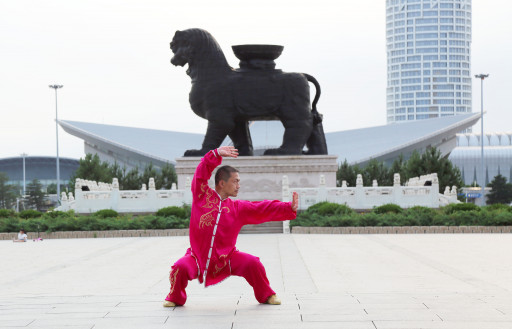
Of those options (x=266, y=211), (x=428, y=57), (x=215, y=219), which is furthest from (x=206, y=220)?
(x=428, y=57)

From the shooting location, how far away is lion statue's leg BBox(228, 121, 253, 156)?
2591 centimetres

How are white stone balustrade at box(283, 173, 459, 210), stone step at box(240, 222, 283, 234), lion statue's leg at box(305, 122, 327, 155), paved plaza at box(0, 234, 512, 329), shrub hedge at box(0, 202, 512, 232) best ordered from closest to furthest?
paved plaza at box(0, 234, 512, 329), shrub hedge at box(0, 202, 512, 232), stone step at box(240, 222, 283, 234), white stone balustrade at box(283, 173, 459, 210), lion statue's leg at box(305, 122, 327, 155)

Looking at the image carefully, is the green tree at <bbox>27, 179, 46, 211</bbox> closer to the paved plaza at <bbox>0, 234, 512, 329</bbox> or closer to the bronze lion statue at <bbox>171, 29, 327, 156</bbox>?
the bronze lion statue at <bbox>171, 29, 327, 156</bbox>

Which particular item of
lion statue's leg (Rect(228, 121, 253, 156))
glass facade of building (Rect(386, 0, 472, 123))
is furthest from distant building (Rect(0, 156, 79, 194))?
glass facade of building (Rect(386, 0, 472, 123))

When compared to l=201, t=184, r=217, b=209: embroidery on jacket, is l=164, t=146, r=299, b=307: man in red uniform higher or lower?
lower

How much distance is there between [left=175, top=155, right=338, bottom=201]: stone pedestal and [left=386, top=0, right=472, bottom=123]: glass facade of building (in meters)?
121

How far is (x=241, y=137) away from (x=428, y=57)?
122928 millimetres

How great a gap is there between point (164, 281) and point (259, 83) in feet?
54.1

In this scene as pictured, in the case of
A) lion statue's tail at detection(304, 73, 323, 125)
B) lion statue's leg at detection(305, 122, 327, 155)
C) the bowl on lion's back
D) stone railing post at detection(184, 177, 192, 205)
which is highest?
the bowl on lion's back

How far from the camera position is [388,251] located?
13.4 metres

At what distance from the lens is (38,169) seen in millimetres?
85375

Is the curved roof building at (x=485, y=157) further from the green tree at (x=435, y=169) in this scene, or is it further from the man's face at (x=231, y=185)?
the man's face at (x=231, y=185)

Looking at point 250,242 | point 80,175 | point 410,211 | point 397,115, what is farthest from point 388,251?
point 397,115

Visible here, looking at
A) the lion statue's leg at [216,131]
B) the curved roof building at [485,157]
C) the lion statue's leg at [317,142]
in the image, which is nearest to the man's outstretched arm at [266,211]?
the lion statue's leg at [216,131]
